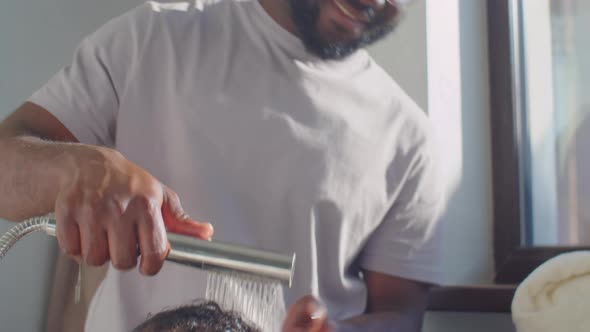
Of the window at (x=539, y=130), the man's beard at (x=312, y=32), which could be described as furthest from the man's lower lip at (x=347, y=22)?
the window at (x=539, y=130)

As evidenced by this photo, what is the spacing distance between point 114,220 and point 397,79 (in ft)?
1.43

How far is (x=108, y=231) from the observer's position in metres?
0.41

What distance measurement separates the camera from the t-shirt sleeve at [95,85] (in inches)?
23.6

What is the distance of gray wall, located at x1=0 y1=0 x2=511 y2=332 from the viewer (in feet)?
2.11

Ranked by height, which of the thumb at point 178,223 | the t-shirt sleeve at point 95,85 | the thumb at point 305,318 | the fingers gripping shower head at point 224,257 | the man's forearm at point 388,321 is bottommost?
the man's forearm at point 388,321

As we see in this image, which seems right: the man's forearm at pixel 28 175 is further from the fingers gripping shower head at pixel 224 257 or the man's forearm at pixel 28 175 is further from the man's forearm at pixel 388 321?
the man's forearm at pixel 388 321

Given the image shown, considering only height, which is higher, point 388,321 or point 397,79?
point 397,79

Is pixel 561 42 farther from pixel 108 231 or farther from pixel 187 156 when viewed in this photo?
pixel 108 231

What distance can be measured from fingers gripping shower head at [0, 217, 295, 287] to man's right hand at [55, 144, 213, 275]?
10 millimetres

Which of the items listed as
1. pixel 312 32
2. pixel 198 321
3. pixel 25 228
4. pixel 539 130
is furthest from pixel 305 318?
pixel 539 130

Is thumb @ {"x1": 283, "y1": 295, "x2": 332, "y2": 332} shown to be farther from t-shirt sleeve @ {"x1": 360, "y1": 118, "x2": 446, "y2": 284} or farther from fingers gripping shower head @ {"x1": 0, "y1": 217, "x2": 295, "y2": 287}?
t-shirt sleeve @ {"x1": 360, "y1": 118, "x2": 446, "y2": 284}

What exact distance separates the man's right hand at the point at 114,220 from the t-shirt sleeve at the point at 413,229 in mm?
313

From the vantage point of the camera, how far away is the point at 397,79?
0.77 meters

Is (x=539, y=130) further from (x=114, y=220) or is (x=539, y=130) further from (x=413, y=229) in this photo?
(x=114, y=220)
